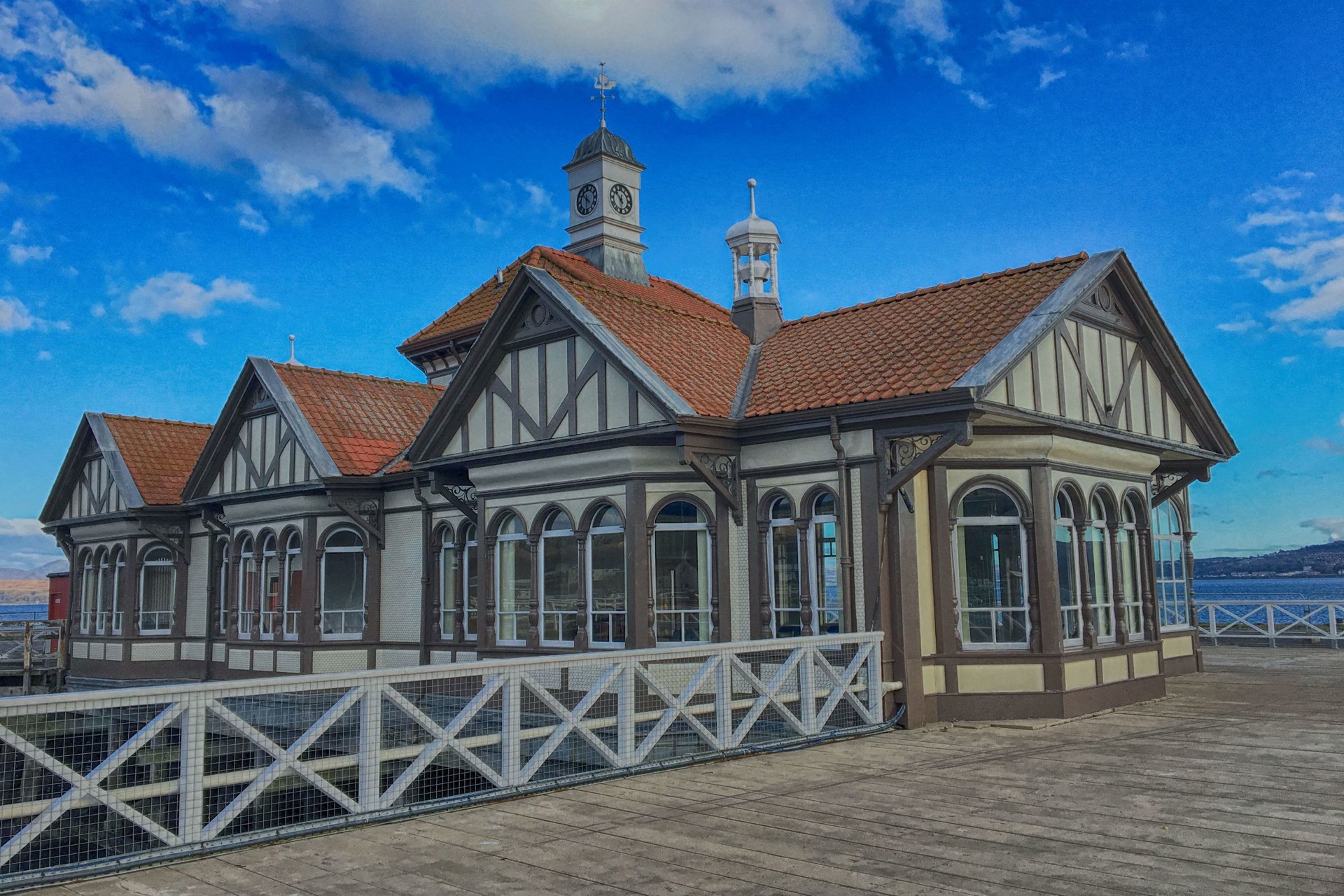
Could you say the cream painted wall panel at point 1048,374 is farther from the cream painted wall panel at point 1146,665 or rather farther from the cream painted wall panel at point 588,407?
the cream painted wall panel at point 588,407

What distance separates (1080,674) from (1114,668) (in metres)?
0.98

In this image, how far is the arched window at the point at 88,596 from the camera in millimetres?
24469

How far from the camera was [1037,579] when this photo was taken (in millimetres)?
12375

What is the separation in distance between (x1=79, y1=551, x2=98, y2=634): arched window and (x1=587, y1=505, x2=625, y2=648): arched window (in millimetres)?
15735

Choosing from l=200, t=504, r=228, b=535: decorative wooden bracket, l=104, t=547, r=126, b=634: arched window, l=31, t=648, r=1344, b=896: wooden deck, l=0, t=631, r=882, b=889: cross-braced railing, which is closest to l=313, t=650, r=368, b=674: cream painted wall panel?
l=200, t=504, r=228, b=535: decorative wooden bracket

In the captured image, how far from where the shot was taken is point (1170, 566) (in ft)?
58.5

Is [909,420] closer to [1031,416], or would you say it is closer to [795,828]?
[1031,416]

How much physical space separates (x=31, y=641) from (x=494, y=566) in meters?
16.6

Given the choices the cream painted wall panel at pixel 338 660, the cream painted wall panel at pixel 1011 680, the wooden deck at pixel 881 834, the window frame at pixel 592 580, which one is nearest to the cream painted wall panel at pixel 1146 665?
the cream painted wall panel at pixel 1011 680

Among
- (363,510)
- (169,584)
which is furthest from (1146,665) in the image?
(169,584)

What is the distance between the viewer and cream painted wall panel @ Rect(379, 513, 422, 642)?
1802 centimetres

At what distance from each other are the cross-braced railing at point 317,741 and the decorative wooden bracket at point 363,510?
7020 millimetres

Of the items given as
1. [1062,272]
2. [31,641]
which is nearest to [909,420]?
[1062,272]

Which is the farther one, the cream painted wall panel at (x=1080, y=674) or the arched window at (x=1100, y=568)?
the arched window at (x=1100, y=568)
